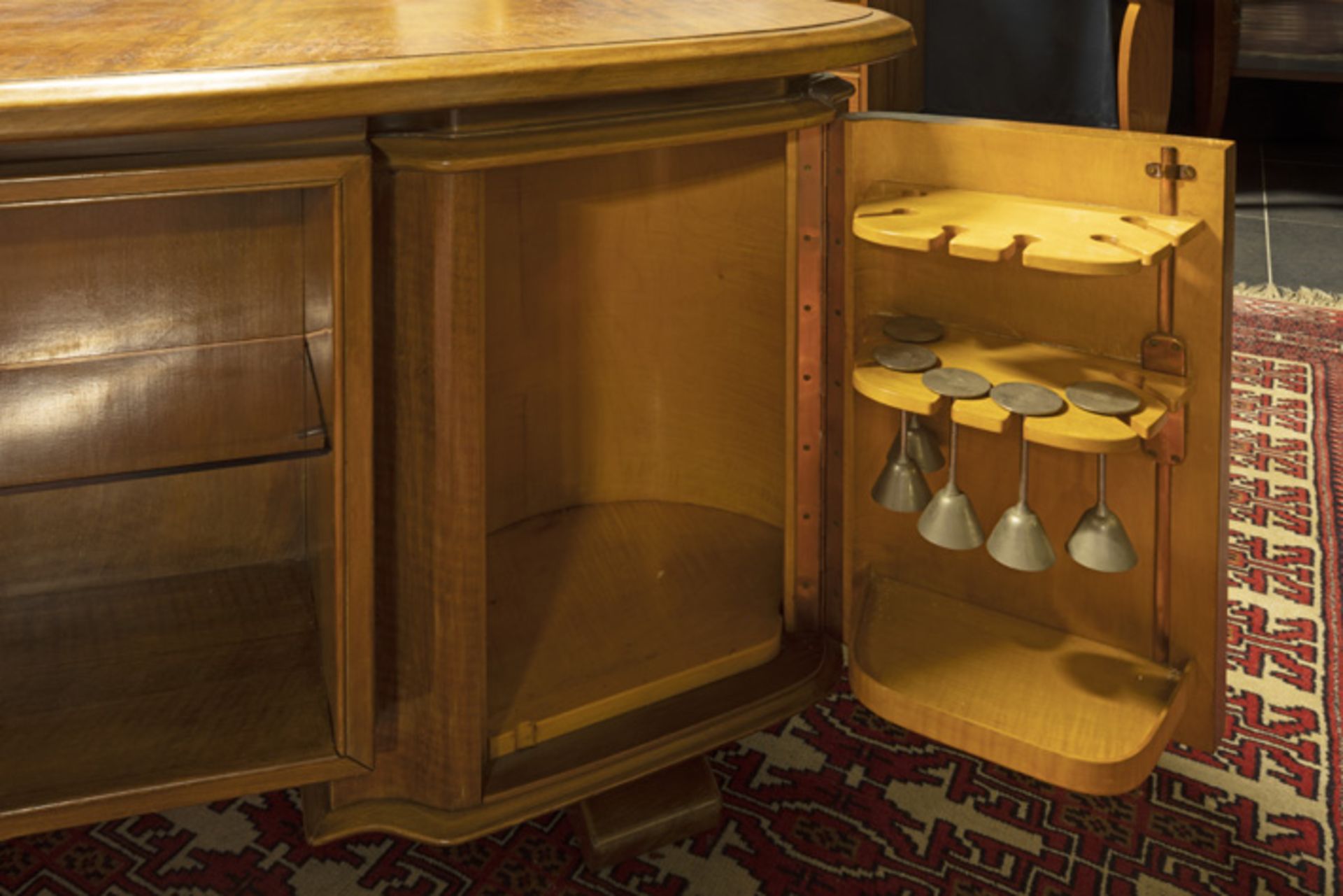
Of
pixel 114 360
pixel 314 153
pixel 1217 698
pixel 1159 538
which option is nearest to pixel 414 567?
pixel 314 153

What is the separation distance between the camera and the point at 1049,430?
54.7 inches

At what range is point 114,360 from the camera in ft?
5.16

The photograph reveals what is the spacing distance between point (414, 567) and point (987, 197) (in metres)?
0.77

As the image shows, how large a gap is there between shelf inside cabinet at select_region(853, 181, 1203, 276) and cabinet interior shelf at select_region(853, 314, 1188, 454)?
0.13 meters

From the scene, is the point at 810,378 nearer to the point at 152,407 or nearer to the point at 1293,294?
the point at 152,407

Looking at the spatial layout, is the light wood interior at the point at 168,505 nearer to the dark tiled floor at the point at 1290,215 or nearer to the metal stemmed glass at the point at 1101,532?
the metal stemmed glass at the point at 1101,532

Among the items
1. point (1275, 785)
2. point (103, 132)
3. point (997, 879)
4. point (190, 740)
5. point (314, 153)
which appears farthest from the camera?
point (1275, 785)

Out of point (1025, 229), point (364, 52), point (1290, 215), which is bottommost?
point (1290, 215)

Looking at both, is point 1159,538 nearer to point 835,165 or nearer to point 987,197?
point 987,197

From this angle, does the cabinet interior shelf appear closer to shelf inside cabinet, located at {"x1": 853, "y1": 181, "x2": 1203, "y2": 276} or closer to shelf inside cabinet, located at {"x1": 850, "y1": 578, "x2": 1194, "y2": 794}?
shelf inside cabinet, located at {"x1": 853, "y1": 181, "x2": 1203, "y2": 276}

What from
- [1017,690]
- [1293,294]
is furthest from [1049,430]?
[1293,294]

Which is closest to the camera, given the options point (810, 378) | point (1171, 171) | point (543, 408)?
point (1171, 171)

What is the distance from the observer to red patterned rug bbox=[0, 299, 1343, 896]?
1.47 m

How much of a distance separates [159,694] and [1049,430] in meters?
1.01
